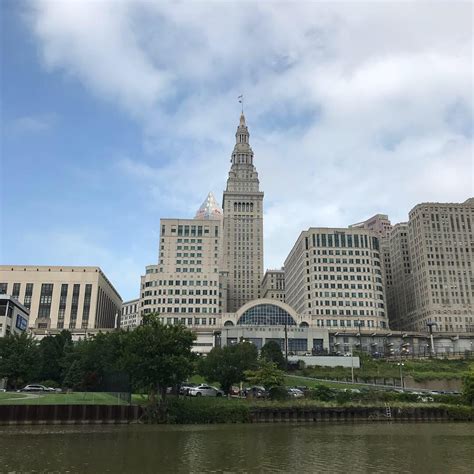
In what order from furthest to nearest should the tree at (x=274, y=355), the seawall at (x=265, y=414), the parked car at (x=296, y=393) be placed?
the tree at (x=274, y=355)
the parked car at (x=296, y=393)
the seawall at (x=265, y=414)

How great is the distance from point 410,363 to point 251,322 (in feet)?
222

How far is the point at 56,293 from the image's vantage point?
18562 cm

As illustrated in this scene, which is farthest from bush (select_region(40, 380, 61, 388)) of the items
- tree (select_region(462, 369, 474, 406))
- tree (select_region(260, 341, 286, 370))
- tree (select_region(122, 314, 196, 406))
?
tree (select_region(462, 369, 474, 406))

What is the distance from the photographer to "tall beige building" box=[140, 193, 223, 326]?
188 m

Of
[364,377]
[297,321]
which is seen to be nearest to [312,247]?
[297,321]

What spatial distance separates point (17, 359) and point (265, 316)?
10934cm

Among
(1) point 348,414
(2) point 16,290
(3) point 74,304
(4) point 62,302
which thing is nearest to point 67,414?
(1) point 348,414

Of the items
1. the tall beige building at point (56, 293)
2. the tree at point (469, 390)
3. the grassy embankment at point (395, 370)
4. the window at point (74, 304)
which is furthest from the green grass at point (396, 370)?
the window at point (74, 304)

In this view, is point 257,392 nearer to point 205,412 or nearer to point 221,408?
point 221,408

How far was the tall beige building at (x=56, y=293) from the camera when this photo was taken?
182 m

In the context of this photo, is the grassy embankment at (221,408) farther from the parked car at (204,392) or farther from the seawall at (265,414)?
the parked car at (204,392)

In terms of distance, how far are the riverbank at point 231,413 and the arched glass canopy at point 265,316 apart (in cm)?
11125

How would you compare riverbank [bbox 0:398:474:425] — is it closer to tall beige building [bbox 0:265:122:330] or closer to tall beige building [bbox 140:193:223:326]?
tall beige building [bbox 140:193:223:326]

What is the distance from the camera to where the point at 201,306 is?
189 m
